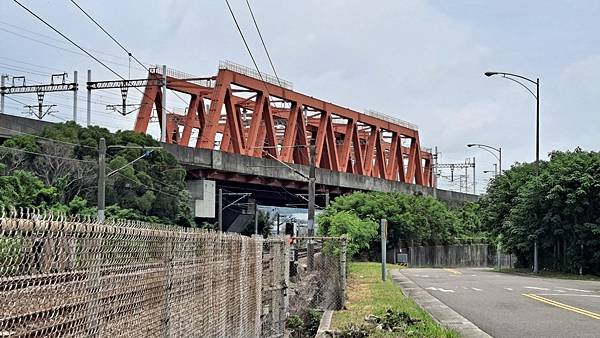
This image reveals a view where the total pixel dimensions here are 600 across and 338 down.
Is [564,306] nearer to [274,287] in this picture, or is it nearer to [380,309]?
[380,309]

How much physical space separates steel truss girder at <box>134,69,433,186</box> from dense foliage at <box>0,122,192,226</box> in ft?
22.5

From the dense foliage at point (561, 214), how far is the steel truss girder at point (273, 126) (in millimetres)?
15963

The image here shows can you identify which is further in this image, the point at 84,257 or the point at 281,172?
the point at 281,172

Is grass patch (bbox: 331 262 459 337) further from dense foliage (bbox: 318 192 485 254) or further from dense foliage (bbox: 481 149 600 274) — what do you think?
dense foliage (bbox: 318 192 485 254)

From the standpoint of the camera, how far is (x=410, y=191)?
277ft

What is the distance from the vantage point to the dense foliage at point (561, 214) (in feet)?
128

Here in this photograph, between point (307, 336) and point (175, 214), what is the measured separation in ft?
110

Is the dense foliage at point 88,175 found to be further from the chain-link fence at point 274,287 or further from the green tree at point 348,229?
the chain-link fence at point 274,287

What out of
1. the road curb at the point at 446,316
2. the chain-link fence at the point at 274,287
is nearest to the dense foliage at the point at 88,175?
the road curb at the point at 446,316

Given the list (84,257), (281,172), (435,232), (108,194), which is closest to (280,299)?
(84,257)

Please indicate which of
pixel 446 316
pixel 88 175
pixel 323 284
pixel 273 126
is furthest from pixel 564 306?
pixel 273 126

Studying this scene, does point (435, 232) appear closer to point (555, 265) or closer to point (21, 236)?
point (555, 265)

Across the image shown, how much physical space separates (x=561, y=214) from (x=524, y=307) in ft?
75.5

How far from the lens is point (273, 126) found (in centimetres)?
6894
